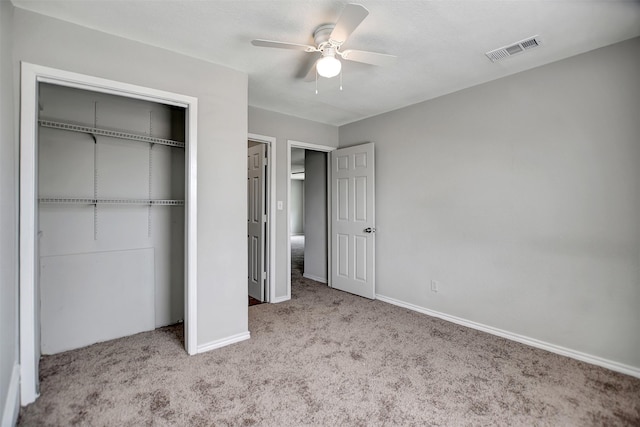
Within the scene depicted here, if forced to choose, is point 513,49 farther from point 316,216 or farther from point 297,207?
point 297,207

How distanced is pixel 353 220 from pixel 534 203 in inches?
83.3

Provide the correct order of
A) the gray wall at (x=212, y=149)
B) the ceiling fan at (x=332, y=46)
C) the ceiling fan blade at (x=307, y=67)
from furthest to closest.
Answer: the ceiling fan blade at (x=307, y=67), the gray wall at (x=212, y=149), the ceiling fan at (x=332, y=46)

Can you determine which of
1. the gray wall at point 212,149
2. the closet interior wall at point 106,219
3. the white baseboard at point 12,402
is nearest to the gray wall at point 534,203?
the gray wall at point 212,149

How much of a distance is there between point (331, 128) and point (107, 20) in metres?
2.98

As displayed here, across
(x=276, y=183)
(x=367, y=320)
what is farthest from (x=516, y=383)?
(x=276, y=183)

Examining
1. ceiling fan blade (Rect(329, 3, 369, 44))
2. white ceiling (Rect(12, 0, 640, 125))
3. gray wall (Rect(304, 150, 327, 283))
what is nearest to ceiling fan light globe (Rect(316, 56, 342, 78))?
ceiling fan blade (Rect(329, 3, 369, 44))

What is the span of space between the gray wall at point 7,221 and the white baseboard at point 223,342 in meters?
1.13

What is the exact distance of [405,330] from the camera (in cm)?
307

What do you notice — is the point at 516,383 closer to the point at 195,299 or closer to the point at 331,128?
the point at 195,299

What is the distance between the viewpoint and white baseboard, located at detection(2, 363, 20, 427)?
1.52 metres

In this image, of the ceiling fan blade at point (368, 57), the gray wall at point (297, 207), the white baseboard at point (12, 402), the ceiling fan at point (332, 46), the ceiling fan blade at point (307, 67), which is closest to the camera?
the white baseboard at point (12, 402)

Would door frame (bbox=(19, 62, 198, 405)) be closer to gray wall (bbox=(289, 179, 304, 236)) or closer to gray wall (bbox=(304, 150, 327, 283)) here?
gray wall (bbox=(304, 150, 327, 283))

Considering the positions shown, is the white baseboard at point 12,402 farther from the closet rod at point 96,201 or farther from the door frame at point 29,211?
the closet rod at point 96,201

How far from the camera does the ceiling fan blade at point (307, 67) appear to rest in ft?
8.21
